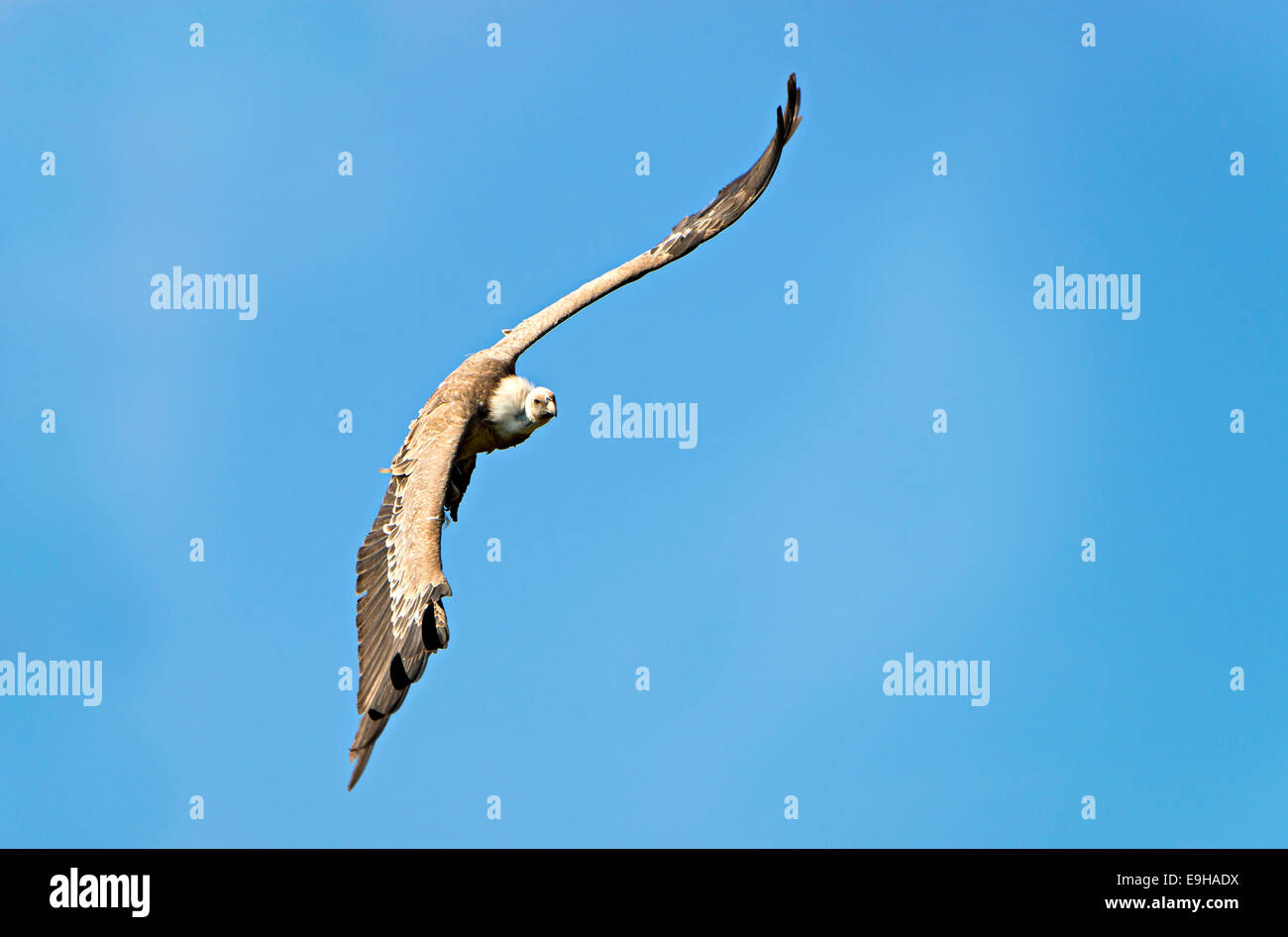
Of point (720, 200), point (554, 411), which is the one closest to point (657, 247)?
point (720, 200)

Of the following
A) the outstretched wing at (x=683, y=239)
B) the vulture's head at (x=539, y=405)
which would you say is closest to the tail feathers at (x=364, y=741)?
the vulture's head at (x=539, y=405)

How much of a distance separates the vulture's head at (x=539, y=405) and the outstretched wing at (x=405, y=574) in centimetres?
85

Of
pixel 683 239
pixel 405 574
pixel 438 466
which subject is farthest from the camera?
pixel 683 239

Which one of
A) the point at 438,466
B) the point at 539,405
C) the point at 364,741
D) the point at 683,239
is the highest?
the point at 683,239

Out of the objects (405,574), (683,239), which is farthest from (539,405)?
(683,239)

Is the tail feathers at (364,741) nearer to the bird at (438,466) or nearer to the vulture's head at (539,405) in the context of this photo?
the bird at (438,466)

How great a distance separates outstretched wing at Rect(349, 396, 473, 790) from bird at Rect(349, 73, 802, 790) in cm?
1

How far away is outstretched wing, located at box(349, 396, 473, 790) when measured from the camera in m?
14.1

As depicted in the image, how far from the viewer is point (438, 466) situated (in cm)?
1698

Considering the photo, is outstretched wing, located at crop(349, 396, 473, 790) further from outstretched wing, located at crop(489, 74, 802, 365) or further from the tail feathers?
outstretched wing, located at crop(489, 74, 802, 365)

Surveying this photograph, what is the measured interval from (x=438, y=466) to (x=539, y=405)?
6.43 feet

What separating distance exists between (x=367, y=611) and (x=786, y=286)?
12.1 m

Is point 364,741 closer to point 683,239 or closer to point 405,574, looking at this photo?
point 405,574

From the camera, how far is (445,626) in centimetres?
1428
